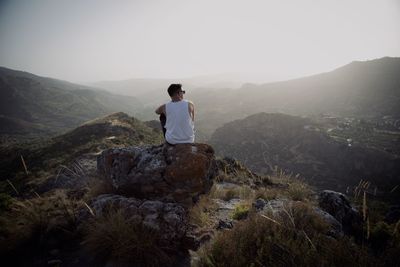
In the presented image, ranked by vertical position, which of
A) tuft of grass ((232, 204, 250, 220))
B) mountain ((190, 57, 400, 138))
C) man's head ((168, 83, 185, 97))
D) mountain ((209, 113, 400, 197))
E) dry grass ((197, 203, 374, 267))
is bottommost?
mountain ((209, 113, 400, 197))

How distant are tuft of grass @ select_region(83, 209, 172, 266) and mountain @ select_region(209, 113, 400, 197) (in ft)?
207

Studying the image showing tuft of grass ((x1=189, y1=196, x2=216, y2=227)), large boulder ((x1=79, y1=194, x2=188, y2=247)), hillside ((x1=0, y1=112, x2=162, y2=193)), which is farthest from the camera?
hillside ((x1=0, y1=112, x2=162, y2=193))

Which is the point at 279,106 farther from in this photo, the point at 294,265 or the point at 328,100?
the point at 294,265

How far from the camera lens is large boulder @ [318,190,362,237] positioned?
6.29m

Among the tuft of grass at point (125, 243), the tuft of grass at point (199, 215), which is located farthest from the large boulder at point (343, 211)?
the tuft of grass at point (125, 243)

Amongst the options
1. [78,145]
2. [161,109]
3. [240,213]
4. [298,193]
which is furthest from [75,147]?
[240,213]

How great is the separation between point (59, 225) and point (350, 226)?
6557mm

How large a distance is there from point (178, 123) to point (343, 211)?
5053 millimetres

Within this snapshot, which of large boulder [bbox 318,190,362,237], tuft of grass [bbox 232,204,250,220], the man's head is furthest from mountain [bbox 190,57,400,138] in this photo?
the man's head

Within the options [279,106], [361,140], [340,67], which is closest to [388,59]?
[340,67]

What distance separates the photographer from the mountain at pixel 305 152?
78438mm

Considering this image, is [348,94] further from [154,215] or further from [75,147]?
[154,215]

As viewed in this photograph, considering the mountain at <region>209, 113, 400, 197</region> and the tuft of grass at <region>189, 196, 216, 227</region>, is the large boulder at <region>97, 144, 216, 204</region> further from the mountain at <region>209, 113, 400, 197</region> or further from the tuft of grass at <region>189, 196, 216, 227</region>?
the mountain at <region>209, 113, 400, 197</region>

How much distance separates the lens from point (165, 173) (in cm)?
576
